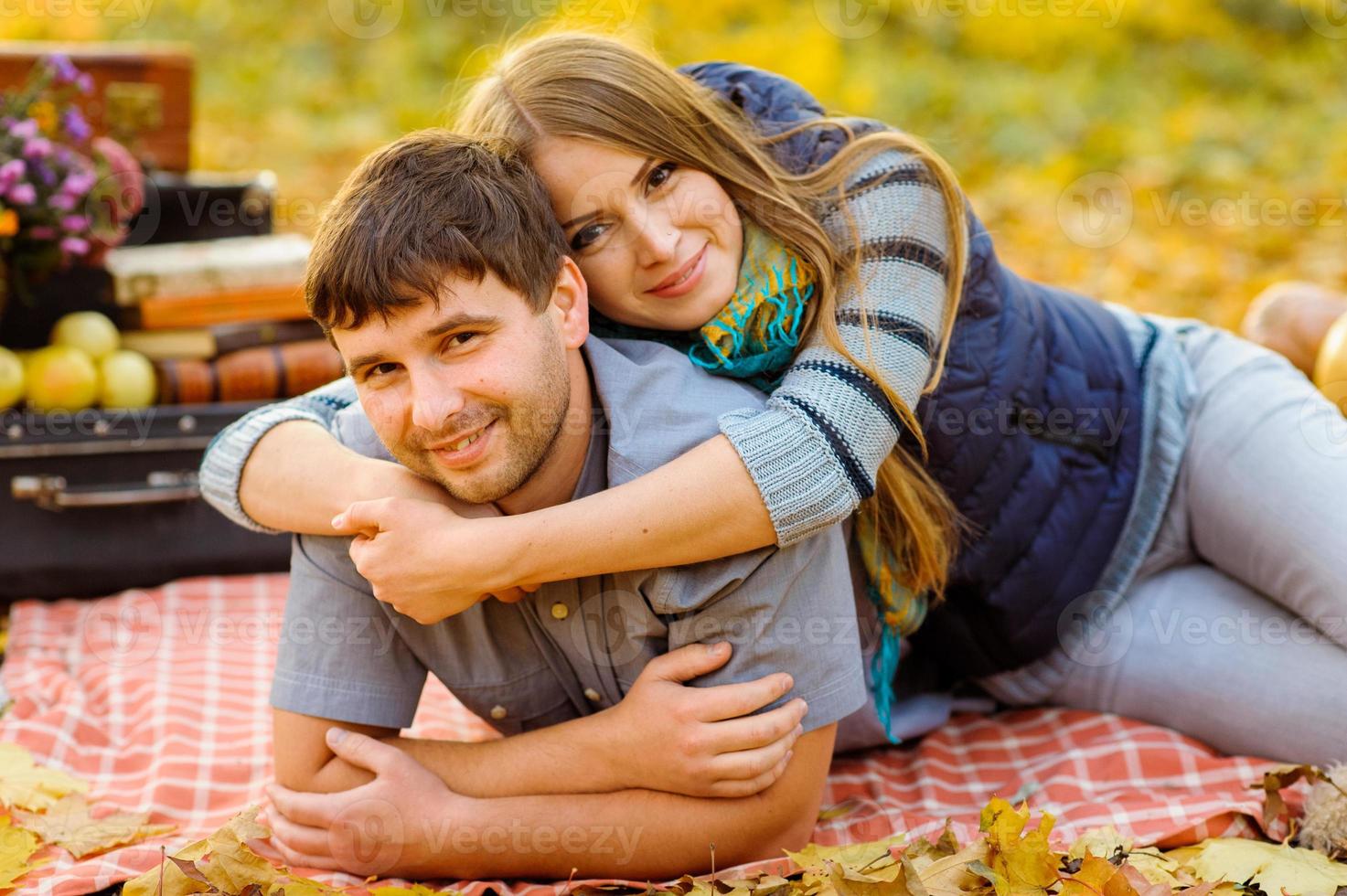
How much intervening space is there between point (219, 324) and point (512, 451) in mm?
1905

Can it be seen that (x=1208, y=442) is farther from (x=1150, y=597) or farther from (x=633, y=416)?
(x=633, y=416)

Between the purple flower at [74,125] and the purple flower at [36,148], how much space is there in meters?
0.15

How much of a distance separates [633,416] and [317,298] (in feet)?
1.62

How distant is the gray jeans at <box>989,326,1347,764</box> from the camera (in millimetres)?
2260

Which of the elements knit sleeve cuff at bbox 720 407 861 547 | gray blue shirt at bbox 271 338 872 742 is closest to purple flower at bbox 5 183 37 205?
gray blue shirt at bbox 271 338 872 742

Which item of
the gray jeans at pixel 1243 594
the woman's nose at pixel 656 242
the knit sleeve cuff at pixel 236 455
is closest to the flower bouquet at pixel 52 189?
the knit sleeve cuff at pixel 236 455

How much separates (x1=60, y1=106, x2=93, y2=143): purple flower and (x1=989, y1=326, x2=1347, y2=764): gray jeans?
268cm

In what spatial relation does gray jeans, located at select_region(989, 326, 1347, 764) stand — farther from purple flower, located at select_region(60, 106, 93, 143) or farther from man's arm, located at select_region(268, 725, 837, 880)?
purple flower, located at select_region(60, 106, 93, 143)

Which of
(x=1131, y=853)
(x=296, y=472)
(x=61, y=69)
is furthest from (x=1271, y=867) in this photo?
(x=61, y=69)

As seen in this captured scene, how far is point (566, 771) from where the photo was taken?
193 cm

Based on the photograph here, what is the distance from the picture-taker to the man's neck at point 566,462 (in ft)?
6.32

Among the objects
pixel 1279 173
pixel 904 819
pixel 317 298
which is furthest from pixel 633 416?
pixel 1279 173

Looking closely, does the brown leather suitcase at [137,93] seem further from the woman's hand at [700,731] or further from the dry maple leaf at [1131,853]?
the dry maple leaf at [1131,853]

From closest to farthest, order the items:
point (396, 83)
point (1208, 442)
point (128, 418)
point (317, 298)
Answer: point (317, 298)
point (1208, 442)
point (128, 418)
point (396, 83)
